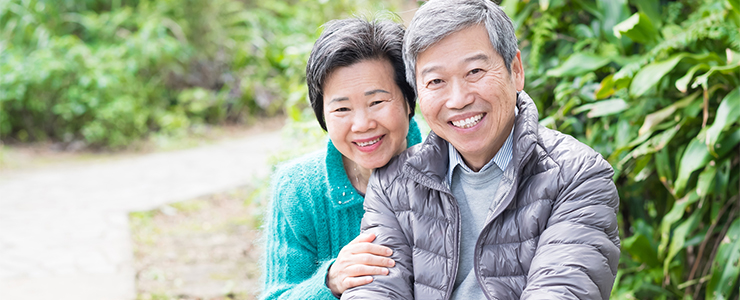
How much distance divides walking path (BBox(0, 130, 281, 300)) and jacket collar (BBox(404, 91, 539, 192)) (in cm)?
243

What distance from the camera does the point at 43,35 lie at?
8.38 metres

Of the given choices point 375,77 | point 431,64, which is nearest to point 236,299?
point 375,77

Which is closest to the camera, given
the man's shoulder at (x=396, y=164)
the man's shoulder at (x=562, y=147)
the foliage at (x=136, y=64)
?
the man's shoulder at (x=562, y=147)

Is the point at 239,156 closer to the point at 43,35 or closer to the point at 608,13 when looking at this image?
the point at 43,35

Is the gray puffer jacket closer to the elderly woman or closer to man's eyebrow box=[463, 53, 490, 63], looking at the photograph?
the elderly woman

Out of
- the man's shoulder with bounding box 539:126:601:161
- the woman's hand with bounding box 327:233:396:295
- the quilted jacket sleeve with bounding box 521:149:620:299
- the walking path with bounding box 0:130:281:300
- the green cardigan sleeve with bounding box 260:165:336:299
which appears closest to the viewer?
the quilted jacket sleeve with bounding box 521:149:620:299

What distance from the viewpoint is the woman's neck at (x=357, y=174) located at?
2.13 meters

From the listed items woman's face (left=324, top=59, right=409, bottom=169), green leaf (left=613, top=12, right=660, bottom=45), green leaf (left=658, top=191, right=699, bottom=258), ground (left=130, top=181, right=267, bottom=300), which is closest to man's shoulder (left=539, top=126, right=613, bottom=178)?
woman's face (left=324, top=59, right=409, bottom=169)

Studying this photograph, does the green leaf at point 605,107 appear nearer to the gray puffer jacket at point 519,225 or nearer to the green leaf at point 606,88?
the green leaf at point 606,88

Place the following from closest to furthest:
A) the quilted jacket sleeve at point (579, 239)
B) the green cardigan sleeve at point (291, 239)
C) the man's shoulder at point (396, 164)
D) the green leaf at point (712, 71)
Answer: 1. the quilted jacket sleeve at point (579, 239)
2. the man's shoulder at point (396, 164)
3. the green cardigan sleeve at point (291, 239)
4. the green leaf at point (712, 71)

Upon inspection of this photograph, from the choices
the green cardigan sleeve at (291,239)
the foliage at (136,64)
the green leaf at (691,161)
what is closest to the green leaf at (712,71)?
the green leaf at (691,161)

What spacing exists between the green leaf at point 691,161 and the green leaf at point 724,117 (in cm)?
5

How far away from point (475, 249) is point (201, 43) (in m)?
8.38

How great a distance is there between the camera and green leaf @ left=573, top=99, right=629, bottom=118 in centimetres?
255
